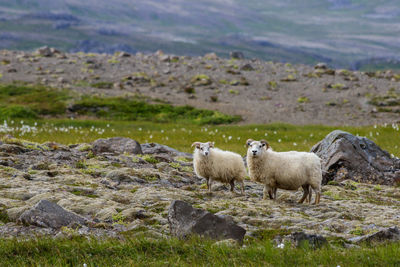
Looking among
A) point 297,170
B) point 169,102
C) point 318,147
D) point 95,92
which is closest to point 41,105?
point 95,92

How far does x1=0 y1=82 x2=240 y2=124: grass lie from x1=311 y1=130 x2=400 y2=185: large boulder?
27836 mm

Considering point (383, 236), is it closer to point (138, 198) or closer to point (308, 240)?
point (308, 240)

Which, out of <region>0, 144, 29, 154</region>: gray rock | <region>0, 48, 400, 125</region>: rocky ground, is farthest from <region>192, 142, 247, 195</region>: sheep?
<region>0, 48, 400, 125</region>: rocky ground

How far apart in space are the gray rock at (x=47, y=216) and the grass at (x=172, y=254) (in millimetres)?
975

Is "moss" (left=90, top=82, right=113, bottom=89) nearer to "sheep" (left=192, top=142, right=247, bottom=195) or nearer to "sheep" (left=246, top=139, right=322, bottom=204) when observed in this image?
"sheep" (left=192, top=142, right=247, bottom=195)

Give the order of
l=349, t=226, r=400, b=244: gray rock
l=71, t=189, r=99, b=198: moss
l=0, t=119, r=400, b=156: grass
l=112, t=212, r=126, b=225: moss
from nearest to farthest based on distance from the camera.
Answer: l=349, t=226, r=400, b=244: gray rock, l=112, t=212, r=126, b=225: moss, l=71, t=189, r=99, b=198: moss, l=0, t=119, r=400, b=156: grass

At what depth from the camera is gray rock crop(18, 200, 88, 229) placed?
977cm

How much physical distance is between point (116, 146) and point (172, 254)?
12.8 m

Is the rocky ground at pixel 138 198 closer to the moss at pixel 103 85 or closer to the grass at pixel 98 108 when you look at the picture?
the grass at pixel 98 108

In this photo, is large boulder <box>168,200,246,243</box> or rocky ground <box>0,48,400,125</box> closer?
large boulder <box>168,200,246,243</box>

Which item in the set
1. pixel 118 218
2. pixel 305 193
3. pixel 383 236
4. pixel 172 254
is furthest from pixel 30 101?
pixel 383 236

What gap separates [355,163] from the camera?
64.0ft

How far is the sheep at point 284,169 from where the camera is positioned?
1434 centimetres

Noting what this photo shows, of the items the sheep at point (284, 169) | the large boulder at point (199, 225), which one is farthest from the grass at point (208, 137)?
the large boulder at point (199, 225)
